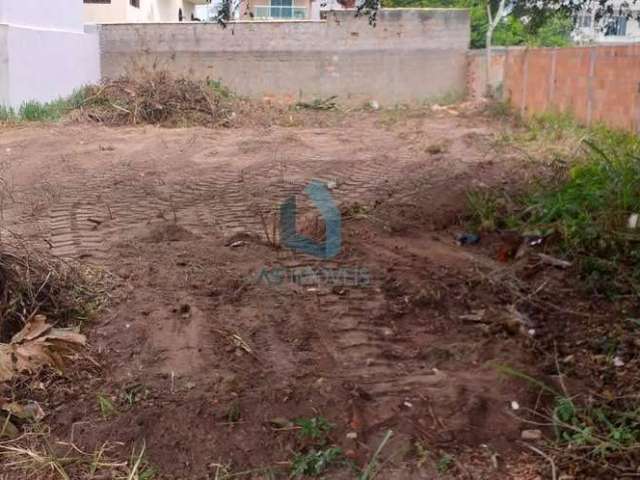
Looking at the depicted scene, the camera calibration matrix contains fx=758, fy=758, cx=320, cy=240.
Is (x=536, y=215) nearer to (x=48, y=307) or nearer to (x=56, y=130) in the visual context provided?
(x=48, y=307)

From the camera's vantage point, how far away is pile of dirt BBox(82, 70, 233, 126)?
41.0 ft

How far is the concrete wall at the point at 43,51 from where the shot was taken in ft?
41.6

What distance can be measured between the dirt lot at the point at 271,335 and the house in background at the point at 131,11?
14.3 m

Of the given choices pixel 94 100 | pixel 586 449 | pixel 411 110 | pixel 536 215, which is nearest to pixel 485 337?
pixel 586 449

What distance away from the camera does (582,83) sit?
38.3 feet

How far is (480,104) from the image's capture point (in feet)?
50.8

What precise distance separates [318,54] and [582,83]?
665 centimetres

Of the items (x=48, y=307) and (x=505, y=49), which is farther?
(x=505, y=49)

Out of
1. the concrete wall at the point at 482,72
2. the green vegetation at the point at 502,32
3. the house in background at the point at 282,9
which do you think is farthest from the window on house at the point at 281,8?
the concrete wall at the point at 482,72

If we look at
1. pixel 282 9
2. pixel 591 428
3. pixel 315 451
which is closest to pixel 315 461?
pixel 315 451

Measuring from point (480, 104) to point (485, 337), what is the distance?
12.4 metres

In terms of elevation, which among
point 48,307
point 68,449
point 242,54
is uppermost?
point 242,54

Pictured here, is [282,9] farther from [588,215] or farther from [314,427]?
[314,427]

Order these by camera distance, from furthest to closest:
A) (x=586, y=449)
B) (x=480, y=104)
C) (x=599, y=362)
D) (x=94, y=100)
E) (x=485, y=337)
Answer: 1. (x=480, y=104)
2. (x=94, y=100)
3. (x=485, y=337)
4. (x=599, y=362)
5. (x=586, y=449)
